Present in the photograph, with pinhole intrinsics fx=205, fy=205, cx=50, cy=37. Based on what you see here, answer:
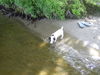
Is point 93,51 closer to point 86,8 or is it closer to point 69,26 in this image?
point 69,26

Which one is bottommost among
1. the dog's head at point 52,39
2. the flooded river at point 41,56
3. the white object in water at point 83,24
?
the flooded river at point 41,56

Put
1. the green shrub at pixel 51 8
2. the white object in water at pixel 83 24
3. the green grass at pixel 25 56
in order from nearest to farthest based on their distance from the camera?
1. the green grass at pixel 25 56
2. the green shrub at pixel 51 8
3. the white object in water at pixel 83 24

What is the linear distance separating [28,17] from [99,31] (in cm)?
406

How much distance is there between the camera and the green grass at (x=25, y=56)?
779cm

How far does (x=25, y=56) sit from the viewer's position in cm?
863

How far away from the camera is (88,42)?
374 inches

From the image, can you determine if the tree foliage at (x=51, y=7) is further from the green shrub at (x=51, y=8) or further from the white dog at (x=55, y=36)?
the white dog at (x=55, y=36)

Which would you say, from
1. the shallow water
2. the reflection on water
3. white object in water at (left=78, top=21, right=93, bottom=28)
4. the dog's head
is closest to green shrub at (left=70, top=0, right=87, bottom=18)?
white object in water at (left=78, top=21, right=93, bottom=28)

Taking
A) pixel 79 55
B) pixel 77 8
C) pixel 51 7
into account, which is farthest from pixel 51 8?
pixel 79 55

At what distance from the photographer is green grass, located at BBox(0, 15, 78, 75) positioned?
7.79m

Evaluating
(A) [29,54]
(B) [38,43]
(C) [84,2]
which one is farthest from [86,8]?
(A) [29,54]

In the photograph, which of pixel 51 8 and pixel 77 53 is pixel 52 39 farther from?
pixel 51 8

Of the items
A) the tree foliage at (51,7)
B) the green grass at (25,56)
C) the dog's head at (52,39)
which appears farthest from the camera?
the tree foliage at (51,7)

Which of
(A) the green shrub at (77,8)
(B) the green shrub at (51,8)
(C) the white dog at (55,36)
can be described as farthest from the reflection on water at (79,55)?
(A) the green shrub at (77,8)
